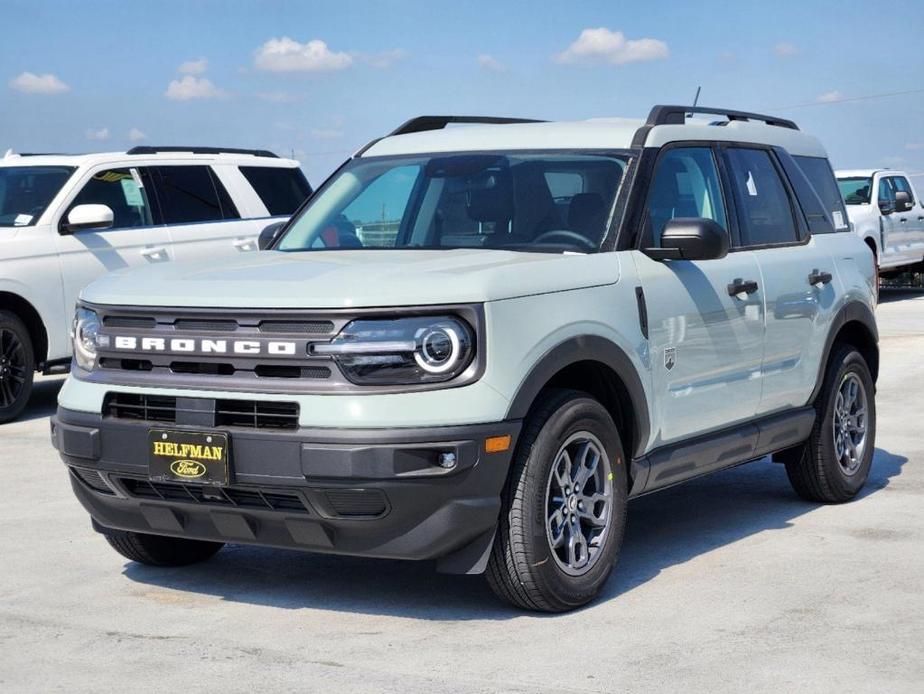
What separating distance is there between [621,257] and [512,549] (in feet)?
4.25

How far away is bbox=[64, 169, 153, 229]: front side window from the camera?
11.6 m

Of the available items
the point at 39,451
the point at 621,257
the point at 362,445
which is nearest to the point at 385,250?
the point at 621,257

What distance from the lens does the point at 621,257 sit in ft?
19.7

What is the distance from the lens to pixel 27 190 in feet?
37.9

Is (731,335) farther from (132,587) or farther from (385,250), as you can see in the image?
(132,587)

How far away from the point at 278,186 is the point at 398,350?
843 cm

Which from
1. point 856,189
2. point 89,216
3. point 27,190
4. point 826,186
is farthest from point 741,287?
point 856,189

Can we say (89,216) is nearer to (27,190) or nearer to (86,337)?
(27,190)

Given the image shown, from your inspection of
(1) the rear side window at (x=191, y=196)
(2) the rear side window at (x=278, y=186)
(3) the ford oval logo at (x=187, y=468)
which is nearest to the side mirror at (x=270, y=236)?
(3) the ford oval logo at (x=187, y=468)

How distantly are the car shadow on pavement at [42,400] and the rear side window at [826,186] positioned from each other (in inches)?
234

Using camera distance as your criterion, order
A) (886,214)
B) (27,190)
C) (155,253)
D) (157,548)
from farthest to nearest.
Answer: (886,214) → (155,253) → (27,190) → (157,548)

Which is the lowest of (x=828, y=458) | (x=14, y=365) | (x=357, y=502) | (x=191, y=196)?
(x=828, y=458)

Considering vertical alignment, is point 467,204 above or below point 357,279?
above

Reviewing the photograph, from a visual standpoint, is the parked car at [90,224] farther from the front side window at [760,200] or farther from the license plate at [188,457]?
the license plate at [188,457]
